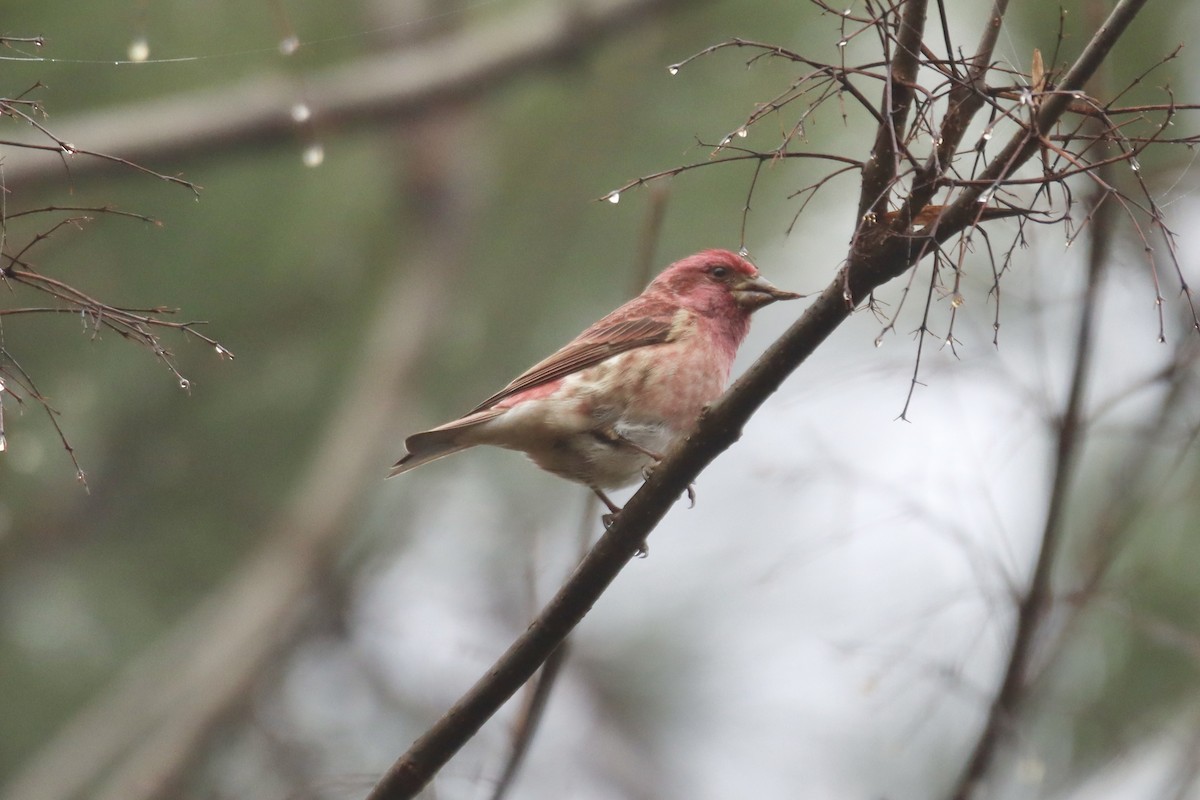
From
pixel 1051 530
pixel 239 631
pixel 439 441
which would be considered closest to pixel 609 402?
pixel 439 441

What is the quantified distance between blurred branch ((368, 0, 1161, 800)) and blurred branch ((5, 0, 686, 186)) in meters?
5.48

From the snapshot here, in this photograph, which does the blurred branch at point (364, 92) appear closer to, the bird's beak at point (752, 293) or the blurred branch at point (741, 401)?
the bird's beak at point (752, 293)

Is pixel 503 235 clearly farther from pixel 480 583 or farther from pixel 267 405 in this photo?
pixel 480 583

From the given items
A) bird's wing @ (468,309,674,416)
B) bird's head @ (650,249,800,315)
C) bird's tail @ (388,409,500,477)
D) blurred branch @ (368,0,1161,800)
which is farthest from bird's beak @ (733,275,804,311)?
blurred branch @ (368,0,1161,800)

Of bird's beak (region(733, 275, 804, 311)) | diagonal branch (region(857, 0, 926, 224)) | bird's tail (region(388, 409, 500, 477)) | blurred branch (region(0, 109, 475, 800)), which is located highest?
bird's beak (region(733, 275, 804, 311))

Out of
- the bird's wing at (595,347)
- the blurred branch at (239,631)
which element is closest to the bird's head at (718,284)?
the bird's wing at (595,347)

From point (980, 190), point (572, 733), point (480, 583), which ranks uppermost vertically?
point (980, 190)

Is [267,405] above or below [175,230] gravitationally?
below

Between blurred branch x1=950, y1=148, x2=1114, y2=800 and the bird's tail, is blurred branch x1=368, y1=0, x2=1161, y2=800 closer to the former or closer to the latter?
the bird's tail

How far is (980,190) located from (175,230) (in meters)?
7.59

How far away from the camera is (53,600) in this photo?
9.88m

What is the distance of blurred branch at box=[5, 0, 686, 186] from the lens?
8508mm

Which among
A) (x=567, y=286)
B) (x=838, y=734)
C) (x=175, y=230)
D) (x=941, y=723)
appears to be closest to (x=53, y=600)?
(x=175, y=230)

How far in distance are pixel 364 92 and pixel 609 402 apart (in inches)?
198
